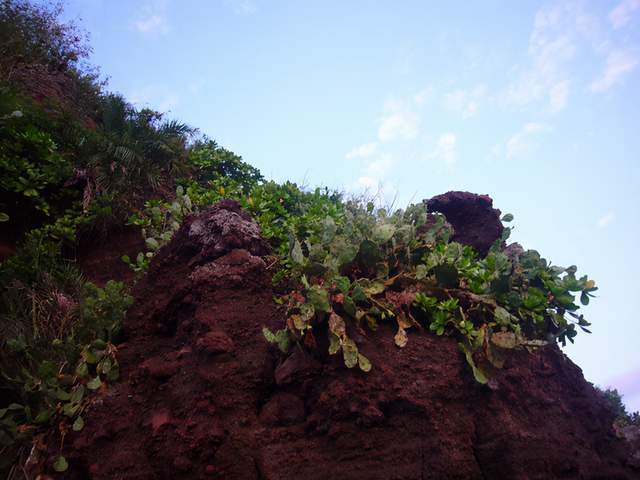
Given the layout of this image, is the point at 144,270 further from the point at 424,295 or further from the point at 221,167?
the point at 221,167

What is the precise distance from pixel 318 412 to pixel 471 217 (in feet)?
10.1

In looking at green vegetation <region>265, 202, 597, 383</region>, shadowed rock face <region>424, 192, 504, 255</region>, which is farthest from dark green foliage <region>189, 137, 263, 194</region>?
green vegetation <region>265, 202, 597, 383</region>

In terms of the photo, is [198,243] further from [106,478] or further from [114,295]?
[106,478]

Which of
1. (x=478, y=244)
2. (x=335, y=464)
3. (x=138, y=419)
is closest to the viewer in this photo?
(x=335, y=464)

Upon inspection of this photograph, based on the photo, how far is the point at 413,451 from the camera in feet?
7.86

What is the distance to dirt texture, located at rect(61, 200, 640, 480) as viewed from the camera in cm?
239

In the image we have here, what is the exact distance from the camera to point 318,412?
8.18 ft

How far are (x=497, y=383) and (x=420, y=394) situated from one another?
510 mm

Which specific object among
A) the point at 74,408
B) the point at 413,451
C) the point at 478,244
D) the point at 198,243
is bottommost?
the point at 74,408

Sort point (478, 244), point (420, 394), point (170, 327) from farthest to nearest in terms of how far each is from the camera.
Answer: point (478, 244)
point (170, 327)
point (420, 394)

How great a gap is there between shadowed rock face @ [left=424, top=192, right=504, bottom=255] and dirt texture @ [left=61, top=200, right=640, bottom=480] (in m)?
1.64

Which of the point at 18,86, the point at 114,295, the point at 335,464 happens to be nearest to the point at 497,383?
the point at 335,464

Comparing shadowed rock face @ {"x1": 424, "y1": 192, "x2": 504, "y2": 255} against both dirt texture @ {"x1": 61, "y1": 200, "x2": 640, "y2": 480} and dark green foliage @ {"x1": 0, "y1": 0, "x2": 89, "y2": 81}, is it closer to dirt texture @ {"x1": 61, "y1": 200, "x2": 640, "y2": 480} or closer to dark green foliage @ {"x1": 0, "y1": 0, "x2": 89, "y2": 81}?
dirt texture @ {"x1": 61, "y1": 200, "x2": 640, "y2": 480}

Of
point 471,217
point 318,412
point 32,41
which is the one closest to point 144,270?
point 318,412
